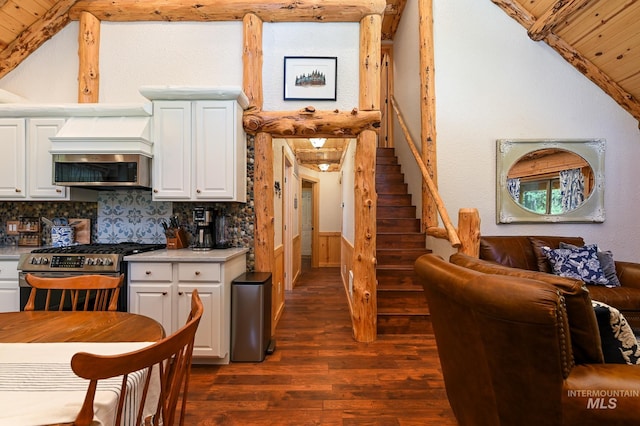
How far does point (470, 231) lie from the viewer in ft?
7.75

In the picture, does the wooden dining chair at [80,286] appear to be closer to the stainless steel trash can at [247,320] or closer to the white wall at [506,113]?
the stainless steel trash can at [247,320]

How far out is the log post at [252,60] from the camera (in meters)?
2.87

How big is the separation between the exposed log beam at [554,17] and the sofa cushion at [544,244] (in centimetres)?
235

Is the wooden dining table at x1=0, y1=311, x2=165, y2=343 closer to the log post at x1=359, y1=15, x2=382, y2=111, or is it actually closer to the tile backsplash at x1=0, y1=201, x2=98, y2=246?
the tile backsplash at x1=0, y1=201, x2=98, y2=246

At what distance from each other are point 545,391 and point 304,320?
8.72 ft

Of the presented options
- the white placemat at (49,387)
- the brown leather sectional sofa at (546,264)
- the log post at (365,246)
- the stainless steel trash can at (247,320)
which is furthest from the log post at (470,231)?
the white placemat at (49,387)

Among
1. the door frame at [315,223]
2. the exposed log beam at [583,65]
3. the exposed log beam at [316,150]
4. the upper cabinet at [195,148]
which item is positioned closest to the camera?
the upper cabinet at [195,148]

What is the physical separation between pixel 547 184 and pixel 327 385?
3.41 m

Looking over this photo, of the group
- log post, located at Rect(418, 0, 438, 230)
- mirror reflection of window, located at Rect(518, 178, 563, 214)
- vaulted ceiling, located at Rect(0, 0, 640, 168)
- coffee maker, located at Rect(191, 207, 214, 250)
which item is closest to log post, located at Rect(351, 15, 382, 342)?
log post, located at Rect(418, 0, 438, 230)

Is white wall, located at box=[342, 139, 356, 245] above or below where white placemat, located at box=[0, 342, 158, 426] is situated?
above

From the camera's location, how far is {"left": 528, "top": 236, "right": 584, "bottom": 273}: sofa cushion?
9.71ft

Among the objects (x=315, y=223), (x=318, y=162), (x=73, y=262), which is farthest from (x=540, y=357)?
(x=318, y=162)

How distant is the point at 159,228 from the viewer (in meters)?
2.94

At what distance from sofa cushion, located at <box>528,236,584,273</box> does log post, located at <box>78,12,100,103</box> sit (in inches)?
187
